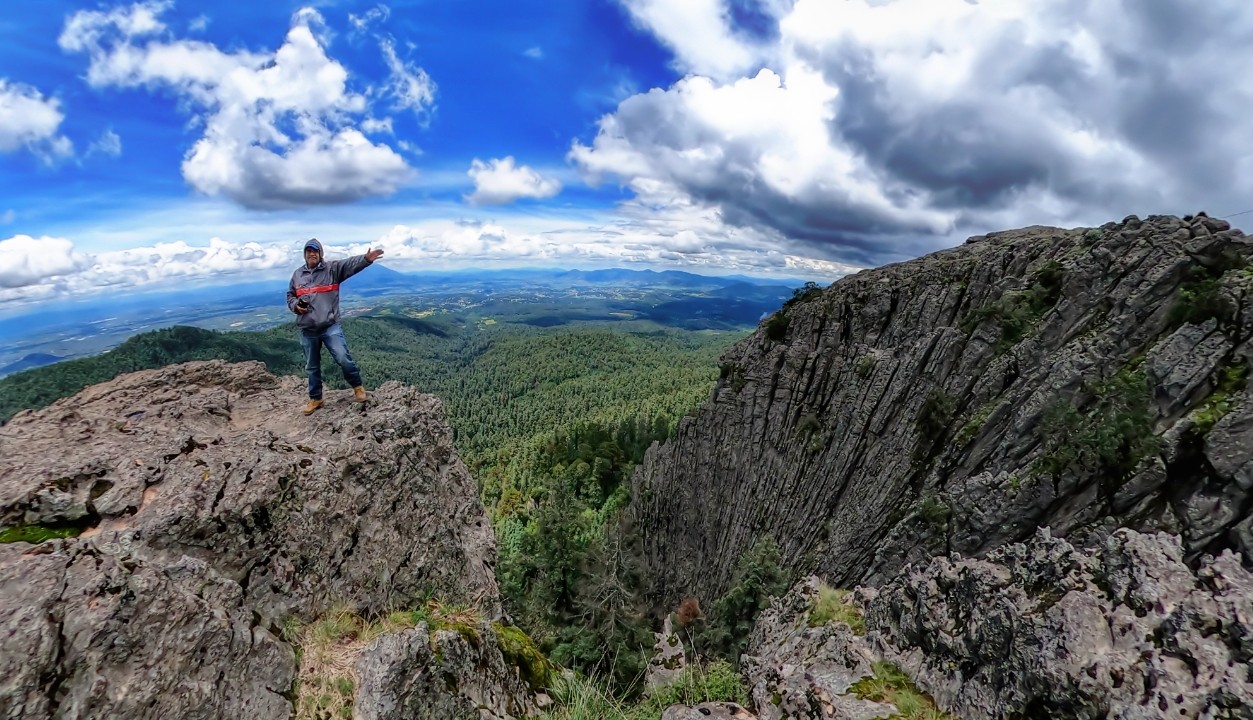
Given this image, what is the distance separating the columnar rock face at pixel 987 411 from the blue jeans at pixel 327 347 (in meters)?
23.8

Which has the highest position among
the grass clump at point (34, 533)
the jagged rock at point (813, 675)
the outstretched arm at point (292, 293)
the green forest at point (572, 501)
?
the outstretched arm at point (292, 293)

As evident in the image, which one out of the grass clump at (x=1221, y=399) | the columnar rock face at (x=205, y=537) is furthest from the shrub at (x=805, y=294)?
the columnar rock face at (x=205, y=537)

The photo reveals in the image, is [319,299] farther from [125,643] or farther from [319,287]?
[125,643]

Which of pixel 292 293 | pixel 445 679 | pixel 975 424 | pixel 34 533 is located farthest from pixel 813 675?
pixel 975 424

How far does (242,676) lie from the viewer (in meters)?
5.90

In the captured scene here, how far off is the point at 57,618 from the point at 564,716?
19.5ft

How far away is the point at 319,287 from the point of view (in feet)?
34.9

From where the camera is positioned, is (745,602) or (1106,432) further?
(745,602)

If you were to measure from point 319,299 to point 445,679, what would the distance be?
25.2 ft

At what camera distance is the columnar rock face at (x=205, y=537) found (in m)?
5.01

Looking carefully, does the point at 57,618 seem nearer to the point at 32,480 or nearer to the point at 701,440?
the point at 32,480

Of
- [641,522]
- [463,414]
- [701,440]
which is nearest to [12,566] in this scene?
[701,440]

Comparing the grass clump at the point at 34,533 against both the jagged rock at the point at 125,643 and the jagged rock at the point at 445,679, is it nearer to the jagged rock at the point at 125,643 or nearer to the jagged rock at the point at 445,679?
the jagged rock at the point at 125,643

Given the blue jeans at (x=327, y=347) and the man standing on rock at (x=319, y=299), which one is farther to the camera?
the blue jeans at (x=327, y=347)
